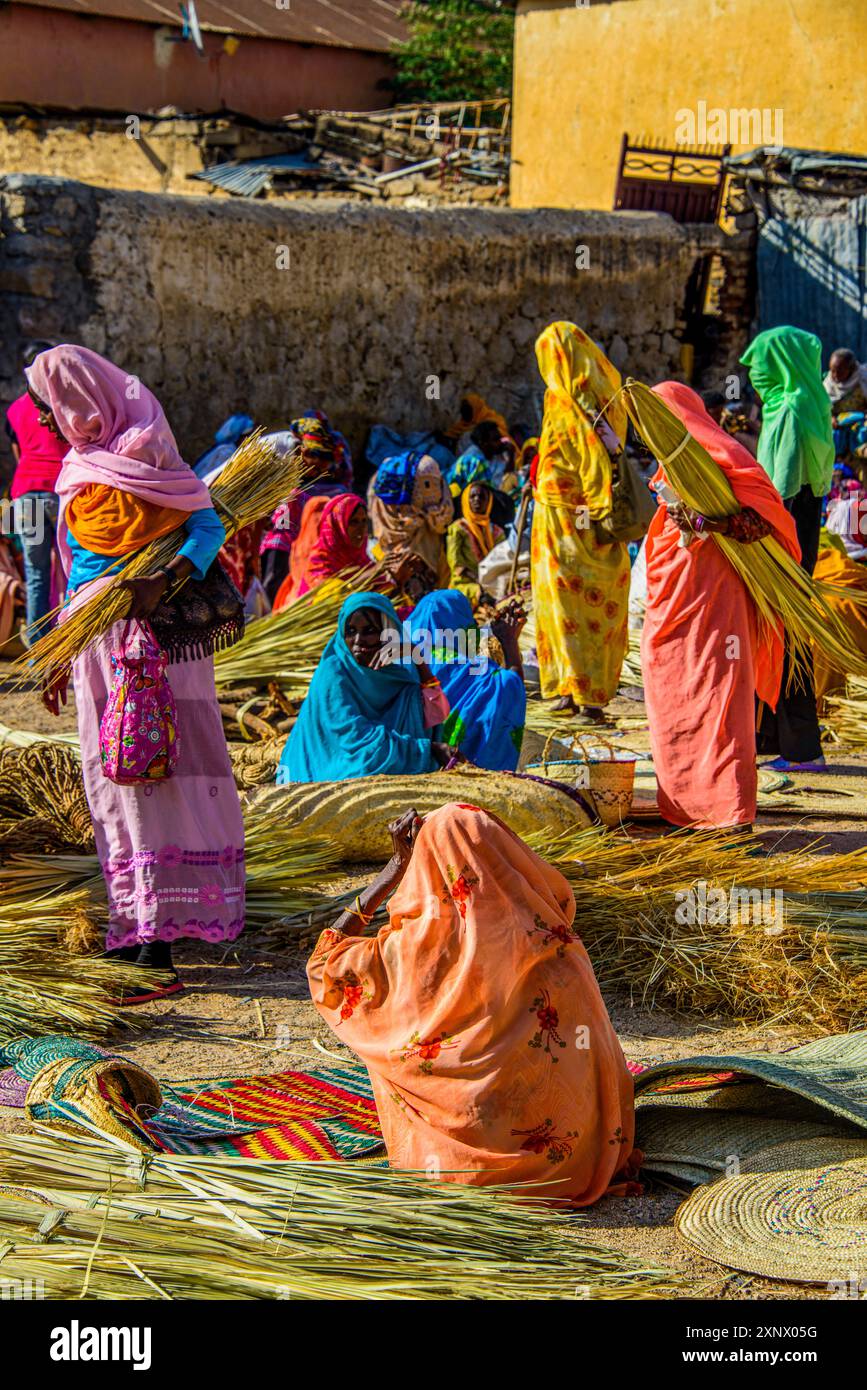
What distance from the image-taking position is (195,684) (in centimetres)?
490

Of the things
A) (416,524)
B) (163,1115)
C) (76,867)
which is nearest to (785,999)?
(163,1115)

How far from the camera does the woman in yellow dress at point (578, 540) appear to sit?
312 inches

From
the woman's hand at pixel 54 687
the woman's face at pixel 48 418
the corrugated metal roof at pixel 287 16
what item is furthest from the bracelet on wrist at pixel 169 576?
the corrugated metal roof at pixel 287 16

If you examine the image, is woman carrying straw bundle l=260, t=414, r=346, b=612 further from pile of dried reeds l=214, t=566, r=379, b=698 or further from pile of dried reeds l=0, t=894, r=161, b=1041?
pile of dried reeds l=0, t=894, r=161, b=1041

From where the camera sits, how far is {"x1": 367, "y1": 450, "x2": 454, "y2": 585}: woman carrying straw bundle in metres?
8.94

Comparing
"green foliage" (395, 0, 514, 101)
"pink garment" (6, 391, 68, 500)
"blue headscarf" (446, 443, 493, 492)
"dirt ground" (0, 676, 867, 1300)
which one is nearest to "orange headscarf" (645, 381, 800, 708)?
"dirt ground" (0, 676, 867, 1300)

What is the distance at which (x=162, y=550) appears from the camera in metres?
4.85

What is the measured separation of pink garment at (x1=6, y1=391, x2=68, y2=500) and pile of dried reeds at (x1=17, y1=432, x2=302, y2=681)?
11.0ft

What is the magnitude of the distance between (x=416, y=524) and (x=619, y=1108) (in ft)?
19.3

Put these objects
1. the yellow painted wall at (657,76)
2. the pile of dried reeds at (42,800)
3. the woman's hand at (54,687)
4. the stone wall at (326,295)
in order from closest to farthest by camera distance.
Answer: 1. the woman's hand at (54,687)
2. the pile of dried reeds at (42,800)
3. the stone wall at (326,295)
4. the yellow painted wall at (657,76)

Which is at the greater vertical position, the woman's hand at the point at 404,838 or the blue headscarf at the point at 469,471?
the woman's hand at the point at 404,838

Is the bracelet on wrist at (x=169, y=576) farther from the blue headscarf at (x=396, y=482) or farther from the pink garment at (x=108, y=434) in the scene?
the blue headscarf at (x=396, y=482)

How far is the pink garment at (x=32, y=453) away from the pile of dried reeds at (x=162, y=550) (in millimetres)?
3340

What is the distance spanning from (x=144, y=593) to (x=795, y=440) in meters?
3.52
